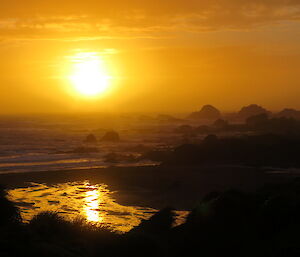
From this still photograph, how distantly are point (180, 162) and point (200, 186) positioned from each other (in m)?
13.3

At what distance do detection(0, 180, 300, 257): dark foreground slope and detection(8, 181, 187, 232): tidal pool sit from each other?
543cm


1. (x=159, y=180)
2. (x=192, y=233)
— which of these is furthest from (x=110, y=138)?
(x=192, y=233)

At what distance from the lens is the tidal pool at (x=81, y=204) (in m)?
22.1

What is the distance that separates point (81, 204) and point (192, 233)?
12999 mm

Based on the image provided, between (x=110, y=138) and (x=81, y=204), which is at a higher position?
(x=110, y=138)

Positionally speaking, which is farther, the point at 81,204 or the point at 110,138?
the point at 110,138

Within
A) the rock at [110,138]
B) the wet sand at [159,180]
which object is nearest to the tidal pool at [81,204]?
the wet sand at [159,180]

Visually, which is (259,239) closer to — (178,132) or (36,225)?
(36,225)

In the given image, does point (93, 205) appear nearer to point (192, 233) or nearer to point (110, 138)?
point (192, 233)

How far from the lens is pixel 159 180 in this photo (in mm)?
36500

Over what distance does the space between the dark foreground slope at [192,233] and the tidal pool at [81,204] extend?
17.8 feet

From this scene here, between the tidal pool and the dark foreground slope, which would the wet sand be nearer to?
the tidal pool

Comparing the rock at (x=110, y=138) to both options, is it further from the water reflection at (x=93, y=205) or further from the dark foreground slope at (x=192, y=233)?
the dark foreground slope at (x=192, y=233)

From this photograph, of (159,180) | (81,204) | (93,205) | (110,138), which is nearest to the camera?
(93,205)
